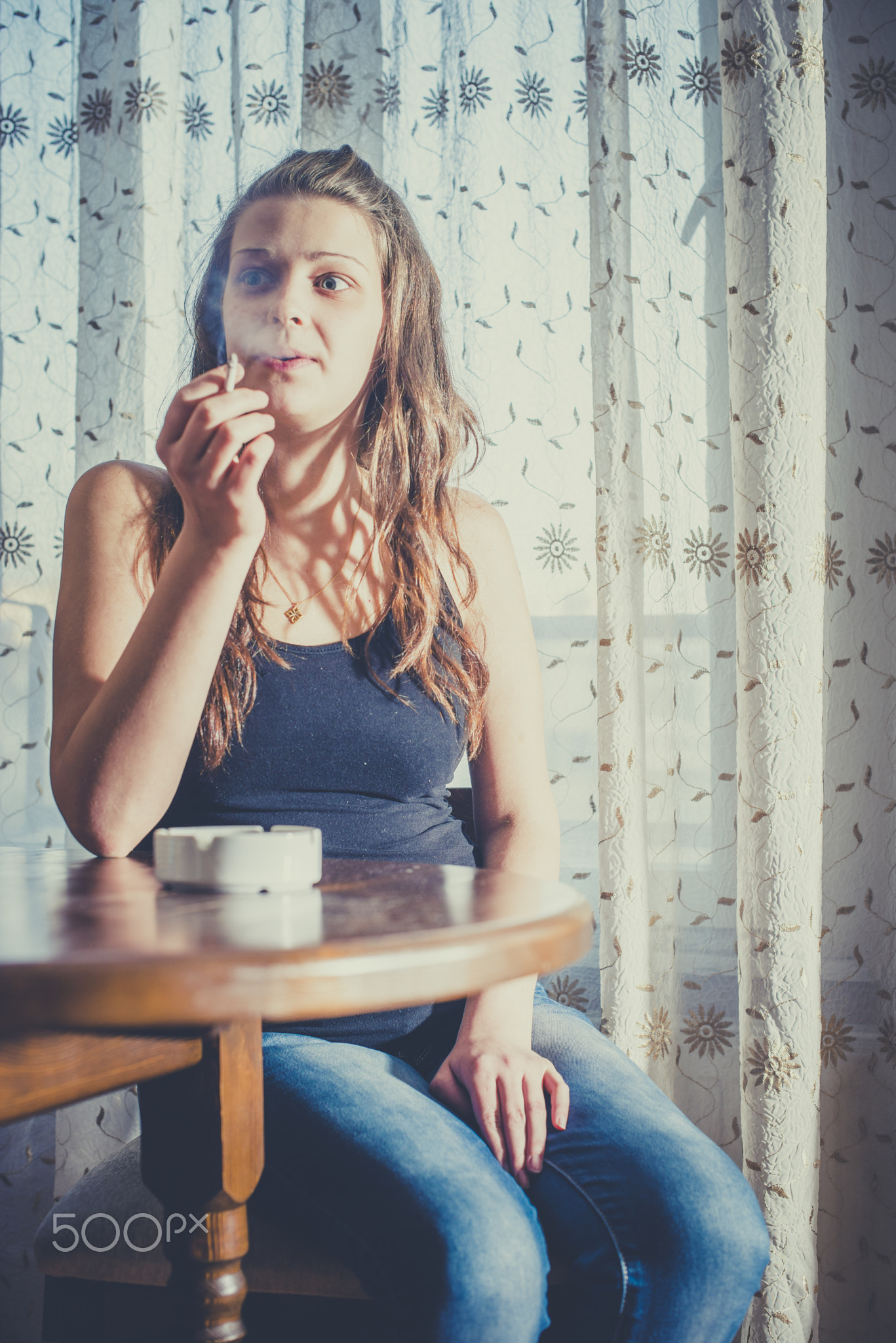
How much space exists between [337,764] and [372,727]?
54mm

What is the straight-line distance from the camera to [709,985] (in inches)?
57.6

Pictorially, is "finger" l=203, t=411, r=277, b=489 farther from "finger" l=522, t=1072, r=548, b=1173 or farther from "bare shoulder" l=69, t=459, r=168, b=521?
"finger" l=522, t=1072, r=548, b=1173

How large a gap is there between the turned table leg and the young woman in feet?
0.40

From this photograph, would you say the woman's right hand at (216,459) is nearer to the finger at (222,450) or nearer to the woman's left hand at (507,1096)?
the finger at (222,450)

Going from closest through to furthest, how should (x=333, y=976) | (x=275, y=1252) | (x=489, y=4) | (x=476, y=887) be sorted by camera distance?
(x=333, y=976)
(x=476, y=887)
(x=275, y=1252)
(x=489, y=4)

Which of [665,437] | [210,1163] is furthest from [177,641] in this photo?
[665,437]

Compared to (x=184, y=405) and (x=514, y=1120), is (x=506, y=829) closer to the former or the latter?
(x=514, y=1120)

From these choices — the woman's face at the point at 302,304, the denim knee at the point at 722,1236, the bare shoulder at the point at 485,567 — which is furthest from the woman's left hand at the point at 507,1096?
the woman's face at the point at 302,304

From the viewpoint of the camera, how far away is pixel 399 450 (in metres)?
1.24

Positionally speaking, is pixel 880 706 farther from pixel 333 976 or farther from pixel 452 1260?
pixel 333 976

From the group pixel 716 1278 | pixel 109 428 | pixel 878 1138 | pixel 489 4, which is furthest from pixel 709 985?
pixel 489 4

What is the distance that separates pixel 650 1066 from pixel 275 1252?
2.70ft

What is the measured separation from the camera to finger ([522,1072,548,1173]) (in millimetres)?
→ 789

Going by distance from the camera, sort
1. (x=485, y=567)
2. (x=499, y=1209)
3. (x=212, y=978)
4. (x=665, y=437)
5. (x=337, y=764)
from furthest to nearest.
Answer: (x=665, y=437)
(x=485, y=567)
(x=337, y=764)
(x=499, y=1209)
(x=212, y=978)
